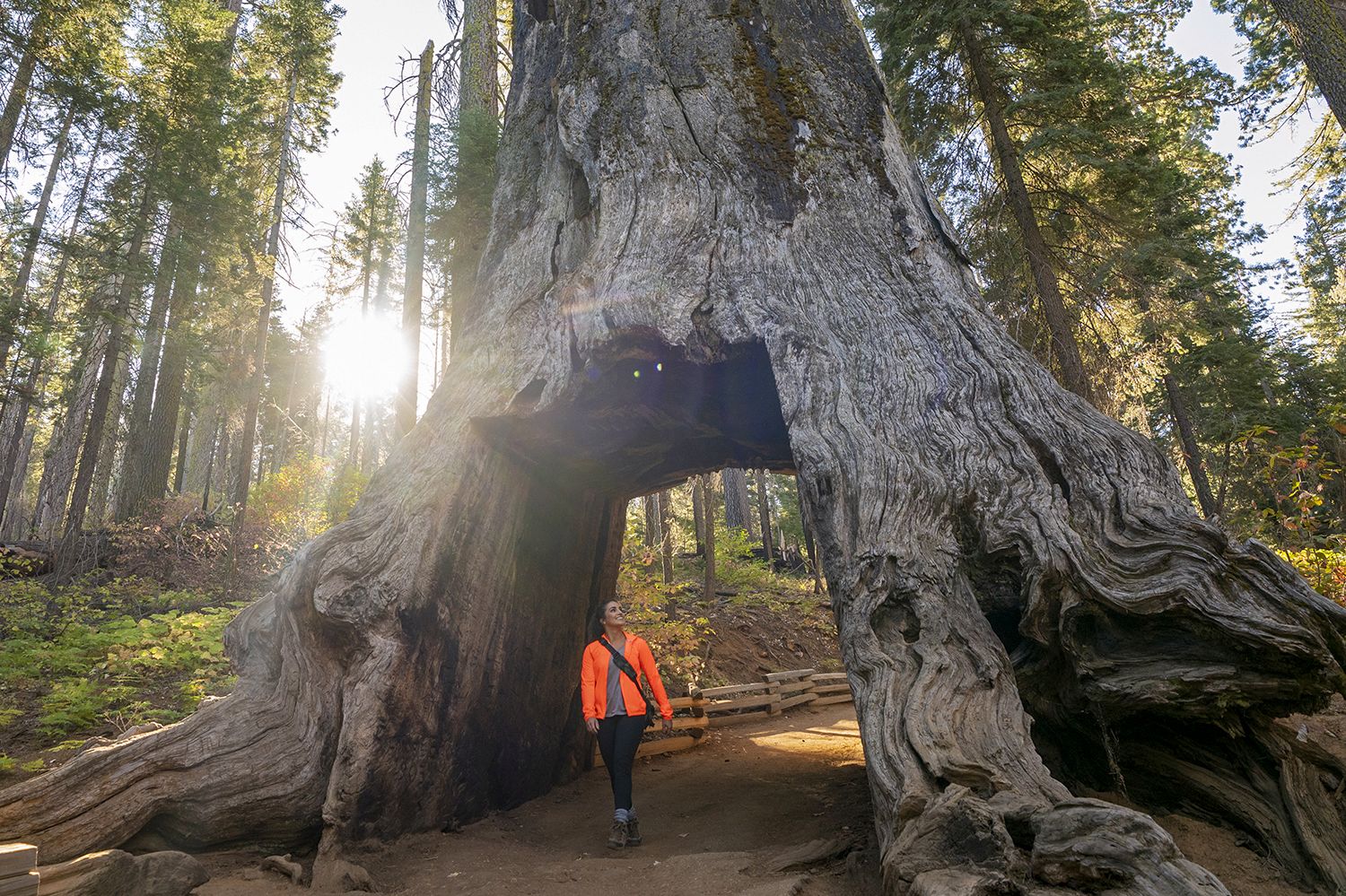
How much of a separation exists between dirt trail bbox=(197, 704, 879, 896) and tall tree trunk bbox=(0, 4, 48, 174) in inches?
535

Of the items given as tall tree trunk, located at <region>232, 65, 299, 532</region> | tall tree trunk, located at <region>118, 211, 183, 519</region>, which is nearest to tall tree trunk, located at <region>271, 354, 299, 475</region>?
tall tree trunk, located at <region>118, 211, 183, 519</region>

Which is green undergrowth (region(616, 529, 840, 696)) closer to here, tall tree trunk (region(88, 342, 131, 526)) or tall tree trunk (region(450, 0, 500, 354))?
tall tree trunk (region(450, 0, 500, 354))

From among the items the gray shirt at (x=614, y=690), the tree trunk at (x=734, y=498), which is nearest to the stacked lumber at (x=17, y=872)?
the gray shirt at (x=614, y=690)

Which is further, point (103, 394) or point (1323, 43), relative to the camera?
point (103, 394)

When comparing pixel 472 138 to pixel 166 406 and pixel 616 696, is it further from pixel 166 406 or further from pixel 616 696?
pixel 166 406

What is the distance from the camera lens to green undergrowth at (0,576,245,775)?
6.50 m

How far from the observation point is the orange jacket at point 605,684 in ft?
18.7

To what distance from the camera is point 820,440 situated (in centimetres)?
459

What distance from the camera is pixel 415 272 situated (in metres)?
12.3

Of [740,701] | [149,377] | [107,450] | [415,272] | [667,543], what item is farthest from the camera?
[107,450]

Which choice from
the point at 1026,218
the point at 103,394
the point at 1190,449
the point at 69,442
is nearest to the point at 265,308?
the point at 103,394

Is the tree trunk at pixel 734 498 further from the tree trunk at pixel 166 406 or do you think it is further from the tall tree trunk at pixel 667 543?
the tree trunk at pixel 166 406

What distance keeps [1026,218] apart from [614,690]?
9019mm

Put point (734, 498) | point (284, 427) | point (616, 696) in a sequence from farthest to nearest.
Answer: point (284, 427) → point (734, 498) → point (616, 696)
